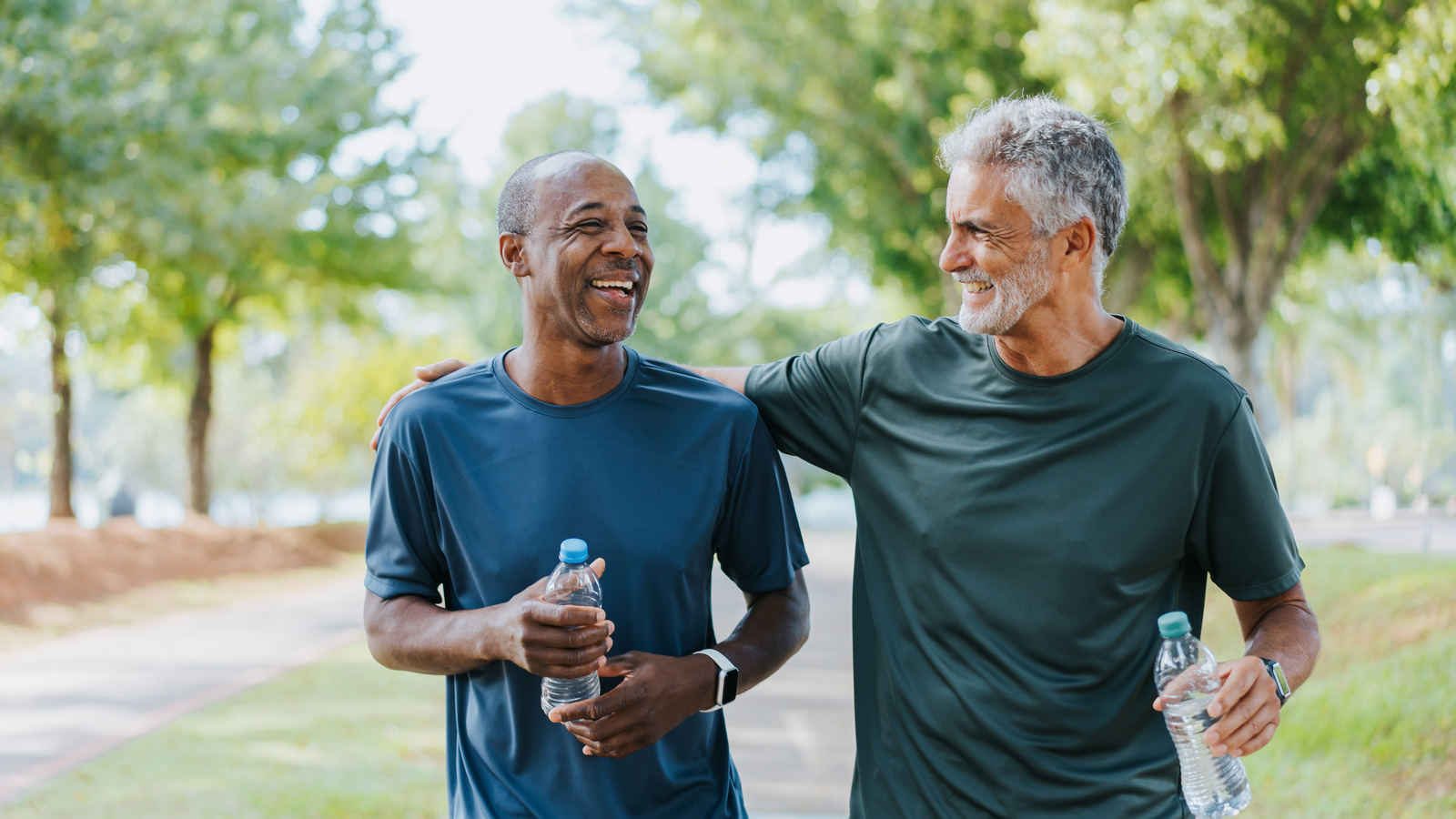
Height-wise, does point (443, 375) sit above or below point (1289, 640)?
above

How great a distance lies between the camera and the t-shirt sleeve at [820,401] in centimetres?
306

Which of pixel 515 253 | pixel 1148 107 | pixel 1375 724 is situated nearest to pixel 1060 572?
pixel 515 253

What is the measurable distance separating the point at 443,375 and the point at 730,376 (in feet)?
2.68

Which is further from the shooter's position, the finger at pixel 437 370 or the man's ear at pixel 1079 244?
the finger at pixel 437 370

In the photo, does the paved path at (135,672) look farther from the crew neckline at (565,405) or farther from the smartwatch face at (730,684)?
the smartwatch face at (730,684)

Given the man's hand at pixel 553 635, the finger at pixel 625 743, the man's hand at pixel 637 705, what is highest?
the man's hand at pixel 553 635

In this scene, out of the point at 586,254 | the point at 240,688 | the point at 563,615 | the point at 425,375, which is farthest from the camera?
the point at 240,688

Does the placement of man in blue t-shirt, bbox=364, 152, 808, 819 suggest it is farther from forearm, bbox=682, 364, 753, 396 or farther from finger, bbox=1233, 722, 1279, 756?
finger, bbox=1233, 722, 1279, 756

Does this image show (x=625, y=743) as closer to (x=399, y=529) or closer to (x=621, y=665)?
(x=621, y=665)

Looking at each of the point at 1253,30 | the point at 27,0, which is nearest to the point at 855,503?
the point at 1253,30

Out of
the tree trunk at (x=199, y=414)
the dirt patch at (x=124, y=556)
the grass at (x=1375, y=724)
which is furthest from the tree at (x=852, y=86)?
the dirt patch at (x=124, y=556)

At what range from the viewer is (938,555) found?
8.95 ft

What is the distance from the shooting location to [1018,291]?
271 centimetres

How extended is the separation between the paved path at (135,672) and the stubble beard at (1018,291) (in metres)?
7.21
